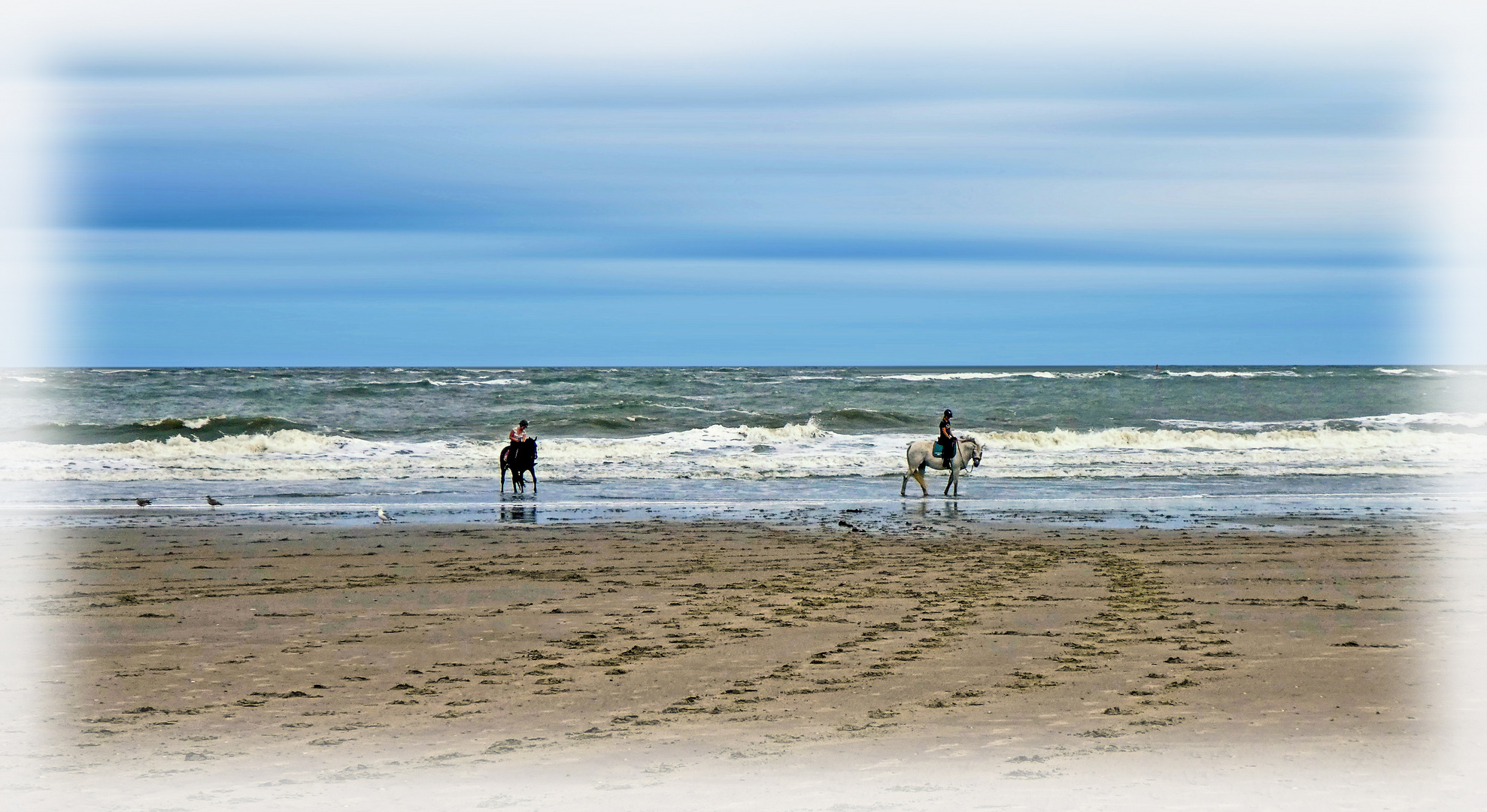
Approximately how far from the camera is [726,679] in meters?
6.77

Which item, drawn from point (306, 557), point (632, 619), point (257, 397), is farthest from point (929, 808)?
point (257, 397)

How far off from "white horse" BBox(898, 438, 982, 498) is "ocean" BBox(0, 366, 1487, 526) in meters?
0.50

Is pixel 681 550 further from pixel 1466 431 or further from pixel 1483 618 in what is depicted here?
pixel 1466 431

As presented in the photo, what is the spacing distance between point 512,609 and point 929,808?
17.7ft

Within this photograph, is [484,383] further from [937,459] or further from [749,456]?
[937,459]

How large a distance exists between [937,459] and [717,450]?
11666 mm

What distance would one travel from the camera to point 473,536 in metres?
13.8

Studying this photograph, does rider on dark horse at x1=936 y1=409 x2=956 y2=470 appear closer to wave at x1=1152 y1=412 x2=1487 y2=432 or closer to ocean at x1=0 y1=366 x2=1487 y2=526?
ocean at x1=0 y1=366 x2=1487 y2=526

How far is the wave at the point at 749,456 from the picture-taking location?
23.4 m

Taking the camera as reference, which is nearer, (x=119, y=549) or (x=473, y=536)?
(x=119, y=549)

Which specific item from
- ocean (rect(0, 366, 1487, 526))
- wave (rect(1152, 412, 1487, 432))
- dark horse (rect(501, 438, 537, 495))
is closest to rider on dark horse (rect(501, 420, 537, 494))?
dark horse (rect(501, 438, 537, 495))

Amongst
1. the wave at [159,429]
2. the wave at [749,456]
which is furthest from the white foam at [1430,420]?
the wave at [159,429]

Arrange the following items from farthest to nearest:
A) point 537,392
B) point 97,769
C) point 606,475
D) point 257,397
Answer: point 537,392 < point 257,397 < point 606,475 < point 97,769

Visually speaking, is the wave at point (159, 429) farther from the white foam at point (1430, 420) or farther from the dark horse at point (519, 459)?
the white foam at point (1430, 420)
